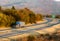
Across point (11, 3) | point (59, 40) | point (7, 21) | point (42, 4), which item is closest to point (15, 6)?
point (11, 3)

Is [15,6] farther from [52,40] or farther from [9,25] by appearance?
[52,40]

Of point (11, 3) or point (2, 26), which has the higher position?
point (11, 3)

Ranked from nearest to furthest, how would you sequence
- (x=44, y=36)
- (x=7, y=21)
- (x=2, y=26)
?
(x=44, y=36) → (x=2, y=26) → (x=7, y=21)

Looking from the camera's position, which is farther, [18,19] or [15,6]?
[15,6]

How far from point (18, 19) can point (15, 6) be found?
7.21 meters

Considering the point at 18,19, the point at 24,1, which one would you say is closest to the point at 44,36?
the point at 18,19

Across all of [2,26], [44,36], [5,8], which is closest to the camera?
[44,36]

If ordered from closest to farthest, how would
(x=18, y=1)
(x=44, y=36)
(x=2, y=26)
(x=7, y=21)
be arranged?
(x=44, y=36) < (x=2, y=26) < (x=7, y=21) < (x=18, y=1)

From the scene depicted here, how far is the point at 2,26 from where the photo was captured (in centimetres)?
3172

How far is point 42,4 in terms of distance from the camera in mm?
48344

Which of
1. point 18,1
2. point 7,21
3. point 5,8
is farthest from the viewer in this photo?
point 18,1

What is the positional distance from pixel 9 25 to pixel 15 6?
12.1 m

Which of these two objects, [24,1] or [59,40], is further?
[24,1]

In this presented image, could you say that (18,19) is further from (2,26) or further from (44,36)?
(44,36)
